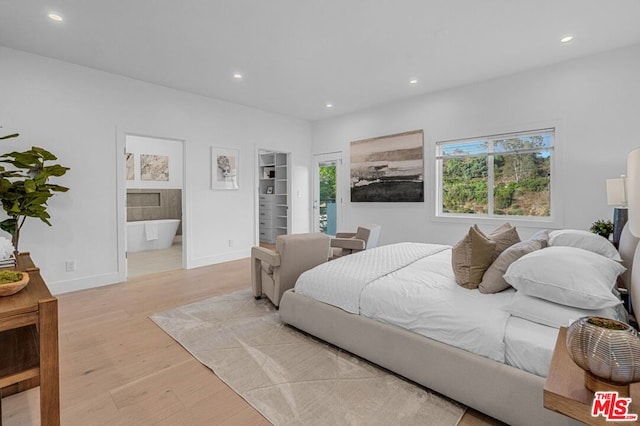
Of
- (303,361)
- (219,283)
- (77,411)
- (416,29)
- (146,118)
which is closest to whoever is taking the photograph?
(77,411)

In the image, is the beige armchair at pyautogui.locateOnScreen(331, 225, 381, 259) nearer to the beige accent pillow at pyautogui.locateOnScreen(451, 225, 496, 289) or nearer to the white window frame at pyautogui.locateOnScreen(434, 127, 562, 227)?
the white window frame at pyautogui.locateOnScreen(434, 127, 562, 227)

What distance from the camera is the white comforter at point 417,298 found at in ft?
5.39

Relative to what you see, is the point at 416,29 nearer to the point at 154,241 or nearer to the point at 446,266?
the point at 446,266

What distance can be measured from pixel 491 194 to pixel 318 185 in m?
3.51

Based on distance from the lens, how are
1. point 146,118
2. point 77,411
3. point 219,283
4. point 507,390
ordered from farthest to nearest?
1. point 146,118
2. point 219,283
3. point 77,411
4. point 507,390

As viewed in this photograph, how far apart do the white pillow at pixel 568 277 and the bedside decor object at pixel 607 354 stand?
2.08 ft

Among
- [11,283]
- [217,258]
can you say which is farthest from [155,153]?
[11,283]

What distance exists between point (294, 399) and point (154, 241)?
6.16 metres

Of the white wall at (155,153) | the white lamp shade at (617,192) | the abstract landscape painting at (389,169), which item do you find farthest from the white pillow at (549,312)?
the white wall at (155,153)

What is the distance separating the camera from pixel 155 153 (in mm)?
7355

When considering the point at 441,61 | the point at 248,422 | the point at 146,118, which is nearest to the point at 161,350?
the point at 248,422

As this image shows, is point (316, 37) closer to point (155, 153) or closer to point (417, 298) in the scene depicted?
point (417, 298)

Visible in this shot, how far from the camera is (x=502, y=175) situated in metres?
4.43

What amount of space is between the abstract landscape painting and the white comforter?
248 centimetres
